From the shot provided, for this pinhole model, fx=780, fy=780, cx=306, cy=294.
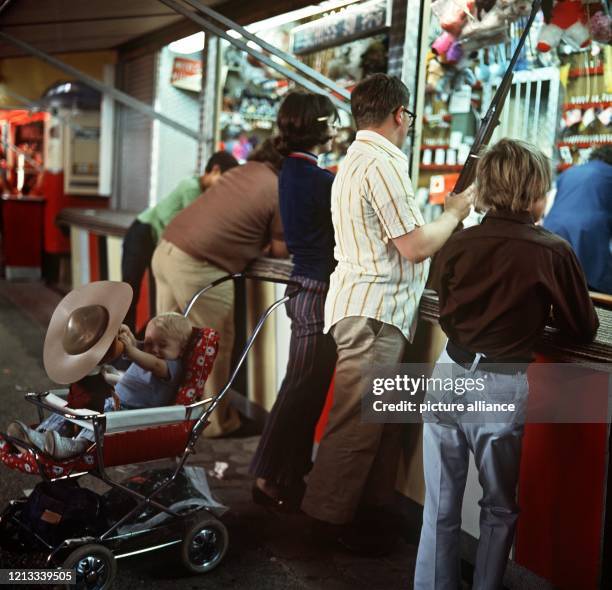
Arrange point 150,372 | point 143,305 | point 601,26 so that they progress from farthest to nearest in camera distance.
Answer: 1. point 143,305
2. point 601,26
3. point 150,372

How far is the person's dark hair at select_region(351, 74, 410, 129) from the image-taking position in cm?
304

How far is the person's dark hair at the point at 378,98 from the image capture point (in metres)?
3.04

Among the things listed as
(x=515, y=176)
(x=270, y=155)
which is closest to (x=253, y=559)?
(x=515, y=176)

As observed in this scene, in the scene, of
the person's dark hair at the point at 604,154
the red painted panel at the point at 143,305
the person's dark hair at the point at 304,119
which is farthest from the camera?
the red painted panel at the point at 143,305

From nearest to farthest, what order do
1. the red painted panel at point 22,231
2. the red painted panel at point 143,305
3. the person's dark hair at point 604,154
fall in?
the person's dark hair at point 604,154 → the red painted panel at point 143,305 → the red painted panel at point 22,231

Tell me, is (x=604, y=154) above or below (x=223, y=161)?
above

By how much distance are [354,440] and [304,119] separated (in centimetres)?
145

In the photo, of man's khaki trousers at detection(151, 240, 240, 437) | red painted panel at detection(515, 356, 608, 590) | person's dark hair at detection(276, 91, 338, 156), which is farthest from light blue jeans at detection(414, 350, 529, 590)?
man's khaki trousers at detection(151, 240, 240, 437)

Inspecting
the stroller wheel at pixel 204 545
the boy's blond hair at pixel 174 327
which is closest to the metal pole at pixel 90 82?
the boy's blond hair at pixel 174 327

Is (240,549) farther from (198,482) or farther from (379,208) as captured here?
(379,208)

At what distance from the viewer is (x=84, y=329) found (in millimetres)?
2928

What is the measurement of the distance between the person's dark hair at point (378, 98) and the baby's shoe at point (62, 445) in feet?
5.38

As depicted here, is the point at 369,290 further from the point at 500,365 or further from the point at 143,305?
the point at 143,305

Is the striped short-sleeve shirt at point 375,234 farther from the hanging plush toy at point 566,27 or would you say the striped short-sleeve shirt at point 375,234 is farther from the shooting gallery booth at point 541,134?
the hanging plush toy at point 566,27
